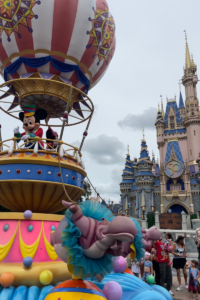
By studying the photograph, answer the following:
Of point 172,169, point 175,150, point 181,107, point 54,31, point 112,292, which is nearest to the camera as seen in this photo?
point 112,292

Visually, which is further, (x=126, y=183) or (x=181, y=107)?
(x=181, y=107)

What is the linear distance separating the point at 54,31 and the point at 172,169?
34077mm

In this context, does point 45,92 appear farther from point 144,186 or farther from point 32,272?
point 144,186

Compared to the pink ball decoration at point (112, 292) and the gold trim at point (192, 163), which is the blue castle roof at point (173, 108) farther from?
the pink ball decoration at point (112, 292)

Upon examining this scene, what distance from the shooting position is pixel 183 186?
35281mm

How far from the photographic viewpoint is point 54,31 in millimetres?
4672

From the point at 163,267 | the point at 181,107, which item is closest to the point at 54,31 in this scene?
the point at 163,267

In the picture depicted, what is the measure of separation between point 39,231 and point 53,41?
3.66 m

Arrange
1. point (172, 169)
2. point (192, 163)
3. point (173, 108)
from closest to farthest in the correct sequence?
point (192, 163), point (172, 169), point (173, 108)

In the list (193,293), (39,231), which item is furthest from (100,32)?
(193,293)

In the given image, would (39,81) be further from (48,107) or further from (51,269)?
(51,269)

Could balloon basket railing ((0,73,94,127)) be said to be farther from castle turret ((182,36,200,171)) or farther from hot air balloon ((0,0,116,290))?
castle turret ((182,36,200,171))

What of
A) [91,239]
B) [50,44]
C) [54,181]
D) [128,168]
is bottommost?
[91,239]

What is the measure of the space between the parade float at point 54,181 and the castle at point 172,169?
29.2 meters
